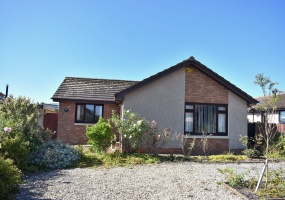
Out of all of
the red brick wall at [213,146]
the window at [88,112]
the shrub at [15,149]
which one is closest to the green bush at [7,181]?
the shrub at [15,149]

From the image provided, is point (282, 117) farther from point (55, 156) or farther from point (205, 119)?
point (55, 156)

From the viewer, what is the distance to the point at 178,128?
15.2 m

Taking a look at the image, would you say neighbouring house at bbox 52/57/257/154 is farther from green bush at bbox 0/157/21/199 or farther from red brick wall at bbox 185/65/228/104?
green bush at bbox 0/157/21/199

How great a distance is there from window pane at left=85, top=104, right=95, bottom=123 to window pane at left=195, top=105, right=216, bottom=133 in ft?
26.3

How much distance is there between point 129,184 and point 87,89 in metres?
13.4

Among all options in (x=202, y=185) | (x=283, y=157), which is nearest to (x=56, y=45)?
(x=202, y=185)

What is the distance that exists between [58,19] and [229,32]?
8.52 meters

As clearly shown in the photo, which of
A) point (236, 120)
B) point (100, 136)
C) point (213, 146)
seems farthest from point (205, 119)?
point (100, 136)

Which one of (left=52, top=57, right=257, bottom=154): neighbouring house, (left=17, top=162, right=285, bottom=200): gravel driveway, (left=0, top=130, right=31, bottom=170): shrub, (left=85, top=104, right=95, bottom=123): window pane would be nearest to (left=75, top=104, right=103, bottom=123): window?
(left=85, top=104, right=95, bottom=123): window pane

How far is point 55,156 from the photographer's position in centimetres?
1083

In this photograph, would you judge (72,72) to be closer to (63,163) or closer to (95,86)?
(95,86)

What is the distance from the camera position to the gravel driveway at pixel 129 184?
6.70 m

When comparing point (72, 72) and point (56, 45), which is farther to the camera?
point (72, 72)

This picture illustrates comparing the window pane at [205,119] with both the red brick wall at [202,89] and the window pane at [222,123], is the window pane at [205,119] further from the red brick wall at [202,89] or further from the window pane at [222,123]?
the red brick wall at [202,89]
